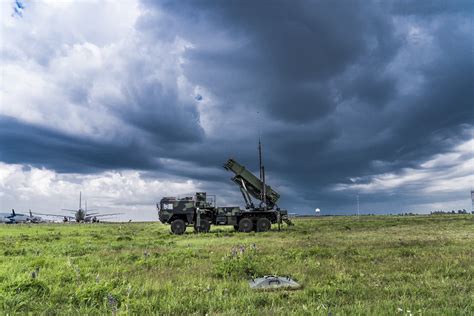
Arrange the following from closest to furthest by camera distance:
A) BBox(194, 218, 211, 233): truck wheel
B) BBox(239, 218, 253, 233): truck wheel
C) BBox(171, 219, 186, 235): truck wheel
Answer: BBox(171, 219, 186, 235): truck wheel → BBox(194, 218, 211, 233): truck wheel → BBox(239, 218, 253, 233): truck wheel

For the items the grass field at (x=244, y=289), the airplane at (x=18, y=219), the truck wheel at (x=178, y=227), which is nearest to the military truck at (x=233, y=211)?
the truck wheel at (x=178, y=227)

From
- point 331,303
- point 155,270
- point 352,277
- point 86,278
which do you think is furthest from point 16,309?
point 352,277

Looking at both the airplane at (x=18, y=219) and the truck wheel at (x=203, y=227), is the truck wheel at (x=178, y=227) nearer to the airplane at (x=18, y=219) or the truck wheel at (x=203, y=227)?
the truck wheel at (x=203, y=227)

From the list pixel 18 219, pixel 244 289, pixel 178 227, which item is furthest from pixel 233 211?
pixel 18 219

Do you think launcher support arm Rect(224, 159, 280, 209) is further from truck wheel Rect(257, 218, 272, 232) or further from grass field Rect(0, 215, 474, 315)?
grass field Rect(0, 215, 474, 315)

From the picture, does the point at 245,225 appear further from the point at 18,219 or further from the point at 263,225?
the point at 18,219

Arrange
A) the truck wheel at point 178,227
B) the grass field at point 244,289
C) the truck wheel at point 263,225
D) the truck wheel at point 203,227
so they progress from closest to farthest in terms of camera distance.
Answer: the grass field at point 244,289 → the truck wheel at point 178,227 → the truck wheel at point 203,227 → the truck wheel at point 263,225

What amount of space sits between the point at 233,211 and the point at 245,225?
5.18 feet

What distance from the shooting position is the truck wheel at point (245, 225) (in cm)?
2941

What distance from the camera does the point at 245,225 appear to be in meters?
29.5

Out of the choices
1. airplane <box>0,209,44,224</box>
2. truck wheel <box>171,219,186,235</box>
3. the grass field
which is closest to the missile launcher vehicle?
truck wheel <box>171,219,186,235</box>

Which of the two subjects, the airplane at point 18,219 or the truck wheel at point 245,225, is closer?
the truck wheel at point 245,225

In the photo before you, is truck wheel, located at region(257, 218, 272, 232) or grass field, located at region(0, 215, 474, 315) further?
truck wheel, located at region(257, 218, 272, 232)

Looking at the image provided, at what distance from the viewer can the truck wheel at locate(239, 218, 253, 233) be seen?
96.5 feet
